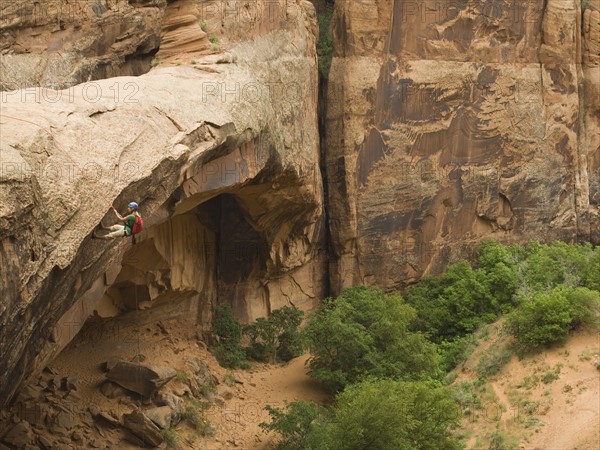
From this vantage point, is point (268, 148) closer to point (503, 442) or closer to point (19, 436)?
point (19, 436)

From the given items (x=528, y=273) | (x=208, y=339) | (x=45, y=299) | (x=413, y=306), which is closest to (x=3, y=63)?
(x=208, y=339)

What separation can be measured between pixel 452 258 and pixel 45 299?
19108 mm

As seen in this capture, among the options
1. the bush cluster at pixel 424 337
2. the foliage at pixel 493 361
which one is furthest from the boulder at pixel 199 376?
the foliage at pixel 493 361

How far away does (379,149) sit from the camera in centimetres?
3100

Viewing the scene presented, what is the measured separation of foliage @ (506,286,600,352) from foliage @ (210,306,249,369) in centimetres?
714

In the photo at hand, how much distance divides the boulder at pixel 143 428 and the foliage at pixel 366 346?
517 cm

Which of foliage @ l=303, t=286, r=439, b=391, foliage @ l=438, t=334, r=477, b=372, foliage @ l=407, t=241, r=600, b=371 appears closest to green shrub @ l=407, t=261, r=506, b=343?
foliage @ l=407, t=241, r=600, b=371

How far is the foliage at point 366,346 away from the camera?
84.9ft

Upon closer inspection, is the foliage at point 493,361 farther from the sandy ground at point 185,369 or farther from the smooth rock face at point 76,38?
the smooth rock face at point 76,38

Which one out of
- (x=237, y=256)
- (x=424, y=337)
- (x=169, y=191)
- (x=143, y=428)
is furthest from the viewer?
(x=424, y=337)

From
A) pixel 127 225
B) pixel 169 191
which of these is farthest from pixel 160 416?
pixel 127 225

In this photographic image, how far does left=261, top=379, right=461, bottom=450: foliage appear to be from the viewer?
2180 cm

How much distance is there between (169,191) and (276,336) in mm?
11285

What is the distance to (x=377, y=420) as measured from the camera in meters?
21.8
